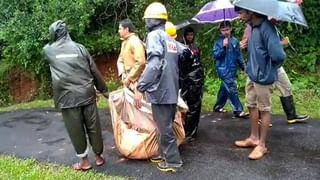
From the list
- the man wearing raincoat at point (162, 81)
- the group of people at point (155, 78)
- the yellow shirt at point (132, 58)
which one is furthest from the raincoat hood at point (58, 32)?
the yellow shirt at point (132, 58)

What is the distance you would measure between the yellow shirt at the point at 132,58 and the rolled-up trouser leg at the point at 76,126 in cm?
101

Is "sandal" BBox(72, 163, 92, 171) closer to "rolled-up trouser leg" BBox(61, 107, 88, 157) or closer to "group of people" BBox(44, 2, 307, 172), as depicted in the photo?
"group of people" BBox(44, 2, 307, 172)

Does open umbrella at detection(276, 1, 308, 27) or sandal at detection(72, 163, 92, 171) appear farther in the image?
sandal at detection(72, 163, 92, 171)

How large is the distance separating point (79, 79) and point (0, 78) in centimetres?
903

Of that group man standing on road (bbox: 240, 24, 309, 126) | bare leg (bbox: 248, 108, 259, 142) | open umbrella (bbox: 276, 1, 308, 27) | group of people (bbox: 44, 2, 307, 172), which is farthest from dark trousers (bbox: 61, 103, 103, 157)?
man standing on road (bbox: 240, 24, 309, 126)

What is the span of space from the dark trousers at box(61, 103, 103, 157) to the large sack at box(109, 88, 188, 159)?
307 millimetres

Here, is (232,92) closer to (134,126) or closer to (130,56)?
(130,56)

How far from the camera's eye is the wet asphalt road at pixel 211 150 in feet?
15.9

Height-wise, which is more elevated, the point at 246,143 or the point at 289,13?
the point at 289,13

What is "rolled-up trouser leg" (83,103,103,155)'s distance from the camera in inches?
195

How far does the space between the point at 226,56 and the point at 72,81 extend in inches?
116

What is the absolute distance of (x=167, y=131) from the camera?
489 centimetres

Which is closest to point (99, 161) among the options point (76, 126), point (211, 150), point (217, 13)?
point (76, 126)

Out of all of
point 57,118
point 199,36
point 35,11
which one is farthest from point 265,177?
point 35,11
